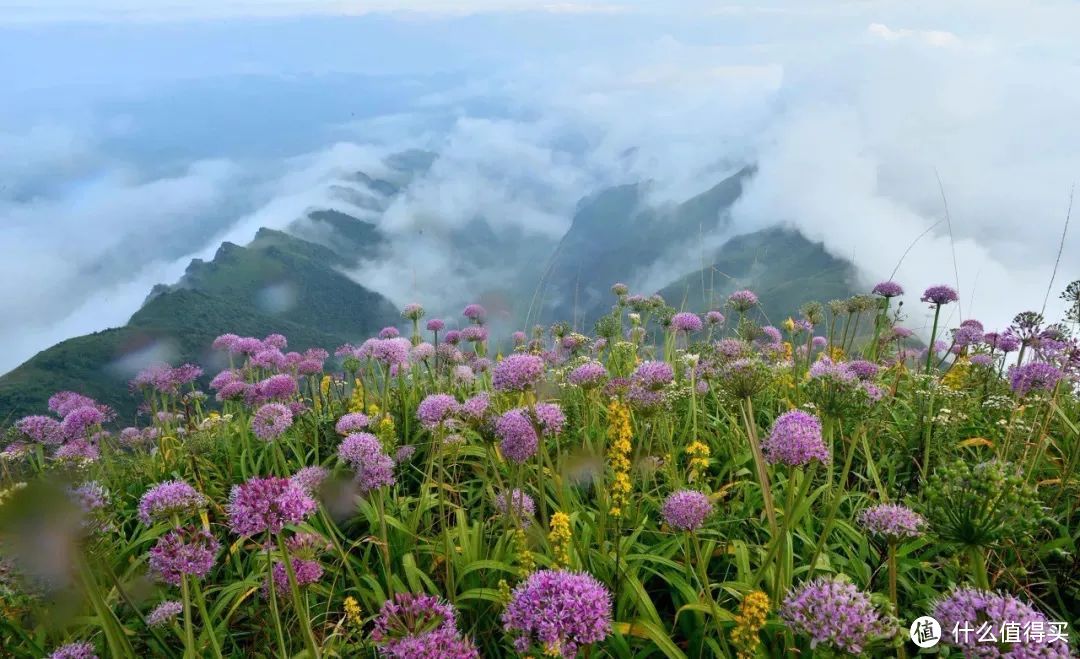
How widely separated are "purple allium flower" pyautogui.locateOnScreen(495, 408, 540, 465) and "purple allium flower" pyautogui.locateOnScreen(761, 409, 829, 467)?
1345 mm

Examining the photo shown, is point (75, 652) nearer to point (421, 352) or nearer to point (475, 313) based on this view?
point (421, 352)

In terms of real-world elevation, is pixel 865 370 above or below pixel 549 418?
below

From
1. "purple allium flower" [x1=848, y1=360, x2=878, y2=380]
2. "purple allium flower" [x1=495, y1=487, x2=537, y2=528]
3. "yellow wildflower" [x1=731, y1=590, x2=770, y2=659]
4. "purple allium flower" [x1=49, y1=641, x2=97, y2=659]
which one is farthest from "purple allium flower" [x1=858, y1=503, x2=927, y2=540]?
"purple allium flower" [x1=49, y1=641, x2=97, y2=659]

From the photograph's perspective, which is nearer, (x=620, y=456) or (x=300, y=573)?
(x=300, y=573)

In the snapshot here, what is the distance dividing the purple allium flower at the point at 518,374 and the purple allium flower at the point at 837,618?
6.63 feet

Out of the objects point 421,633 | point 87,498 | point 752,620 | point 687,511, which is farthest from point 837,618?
point 87,498

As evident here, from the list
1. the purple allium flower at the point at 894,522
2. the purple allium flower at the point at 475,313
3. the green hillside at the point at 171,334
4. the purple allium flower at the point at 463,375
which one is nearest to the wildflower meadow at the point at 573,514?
the purple allium flower at the point at 894,522

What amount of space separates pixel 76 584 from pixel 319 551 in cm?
145

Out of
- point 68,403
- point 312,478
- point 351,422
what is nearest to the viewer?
point 312,478

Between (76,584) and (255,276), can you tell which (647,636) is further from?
(255,276)

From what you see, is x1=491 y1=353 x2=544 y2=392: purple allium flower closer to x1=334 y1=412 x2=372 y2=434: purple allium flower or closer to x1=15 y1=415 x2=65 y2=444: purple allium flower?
x1=334 y1=412 x2=372 y2=434: purple allium flower

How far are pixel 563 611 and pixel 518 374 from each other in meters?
1.82

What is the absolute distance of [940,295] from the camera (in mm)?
6719

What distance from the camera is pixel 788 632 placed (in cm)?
328
